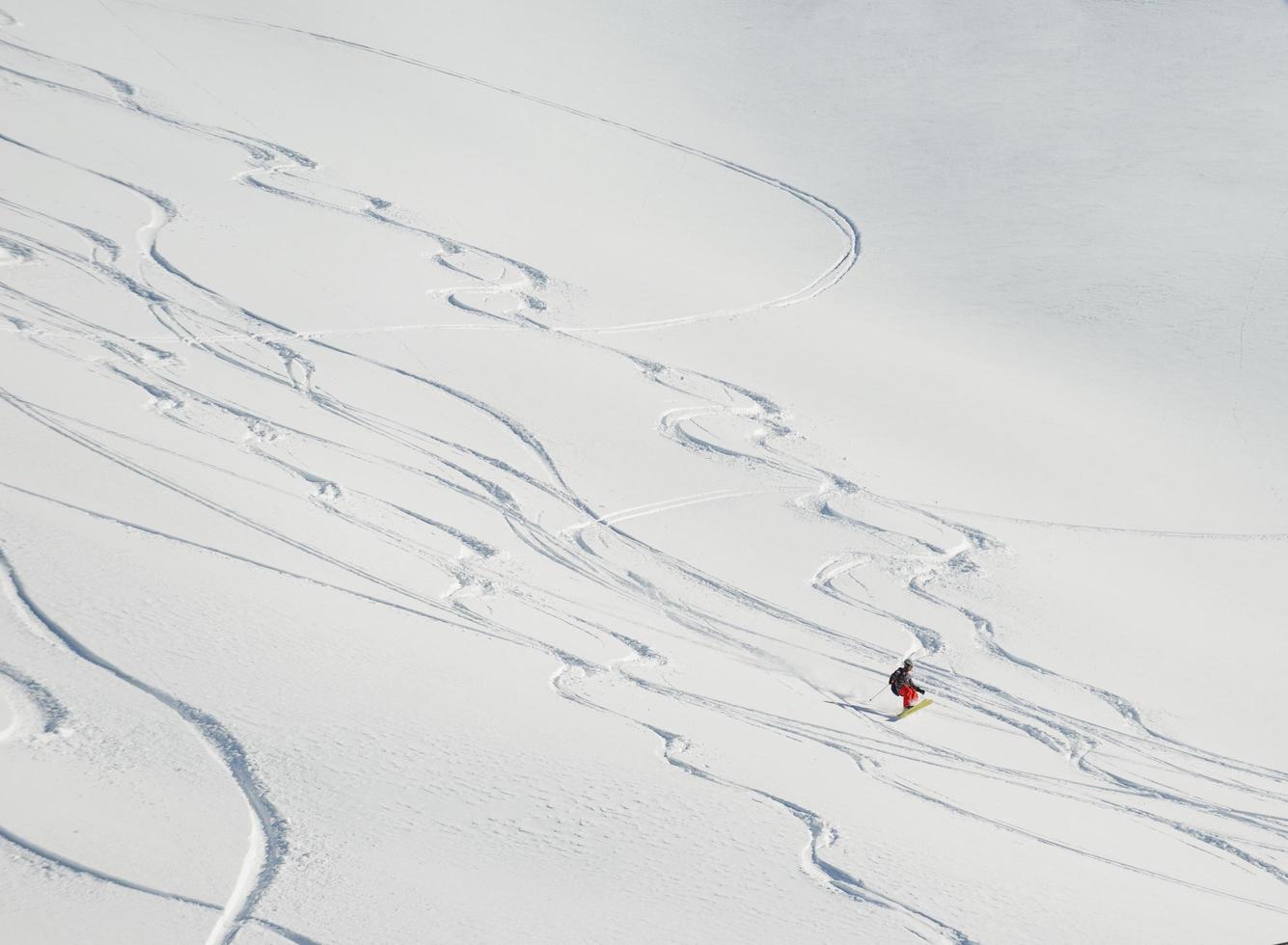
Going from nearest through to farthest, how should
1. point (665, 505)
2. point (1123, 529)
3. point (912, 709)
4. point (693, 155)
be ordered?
point (912, 709) → point (665, 505) → point (1123, 529) → point (693, 155)

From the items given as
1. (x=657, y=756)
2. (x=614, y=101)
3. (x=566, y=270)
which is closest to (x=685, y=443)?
(x=566, y=270)

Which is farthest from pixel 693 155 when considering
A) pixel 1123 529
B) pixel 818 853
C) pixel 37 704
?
pixel 37 704

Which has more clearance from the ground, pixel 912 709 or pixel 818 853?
pixel 912 709

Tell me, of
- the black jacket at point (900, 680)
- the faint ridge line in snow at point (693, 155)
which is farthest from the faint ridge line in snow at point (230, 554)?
the faint ridge line in snow at point (693, 155)

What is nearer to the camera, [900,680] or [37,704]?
[37,704]

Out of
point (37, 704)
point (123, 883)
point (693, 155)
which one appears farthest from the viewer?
point (693, 155)

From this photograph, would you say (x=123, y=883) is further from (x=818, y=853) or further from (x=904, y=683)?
(x=904, y=683)

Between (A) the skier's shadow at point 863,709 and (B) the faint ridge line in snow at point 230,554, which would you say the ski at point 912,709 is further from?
(B) the faint ridge line in snow at point 230,554

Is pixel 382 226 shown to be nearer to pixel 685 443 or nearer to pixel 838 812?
pixel 685 443
